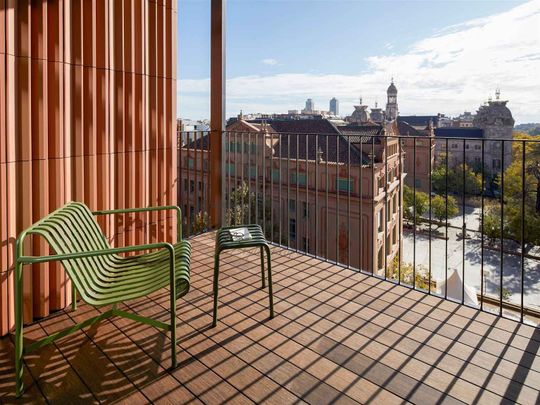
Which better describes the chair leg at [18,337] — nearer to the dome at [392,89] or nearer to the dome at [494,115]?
the dome at [494,115]

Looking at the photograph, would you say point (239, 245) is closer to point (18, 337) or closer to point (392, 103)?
point (18, 337)

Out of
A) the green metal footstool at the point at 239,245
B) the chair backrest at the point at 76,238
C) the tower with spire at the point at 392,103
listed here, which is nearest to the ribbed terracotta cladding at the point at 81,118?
the chair backrest at the point at 76,238

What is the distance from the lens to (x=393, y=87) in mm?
44812

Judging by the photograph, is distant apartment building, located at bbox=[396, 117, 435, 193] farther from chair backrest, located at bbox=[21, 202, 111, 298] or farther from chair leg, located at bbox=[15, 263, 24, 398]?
chair leg, located at bbox=[15, 263, 24, 398]

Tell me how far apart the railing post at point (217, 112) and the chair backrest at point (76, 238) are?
2064 millimetres

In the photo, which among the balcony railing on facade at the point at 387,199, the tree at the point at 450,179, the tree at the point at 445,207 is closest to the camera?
the tree at the point at 450,179

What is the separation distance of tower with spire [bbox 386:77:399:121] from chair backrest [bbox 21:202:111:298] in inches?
1456

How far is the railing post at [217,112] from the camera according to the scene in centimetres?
416

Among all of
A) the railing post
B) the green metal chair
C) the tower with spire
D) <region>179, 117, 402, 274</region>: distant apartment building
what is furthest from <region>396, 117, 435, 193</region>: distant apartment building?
the tower with spire

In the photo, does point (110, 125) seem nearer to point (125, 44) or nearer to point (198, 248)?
point (125, 44)

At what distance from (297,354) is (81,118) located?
6.44 ft

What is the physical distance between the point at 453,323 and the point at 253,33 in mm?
27617

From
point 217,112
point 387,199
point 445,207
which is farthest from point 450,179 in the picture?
point 217,112

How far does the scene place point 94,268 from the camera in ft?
6.92
